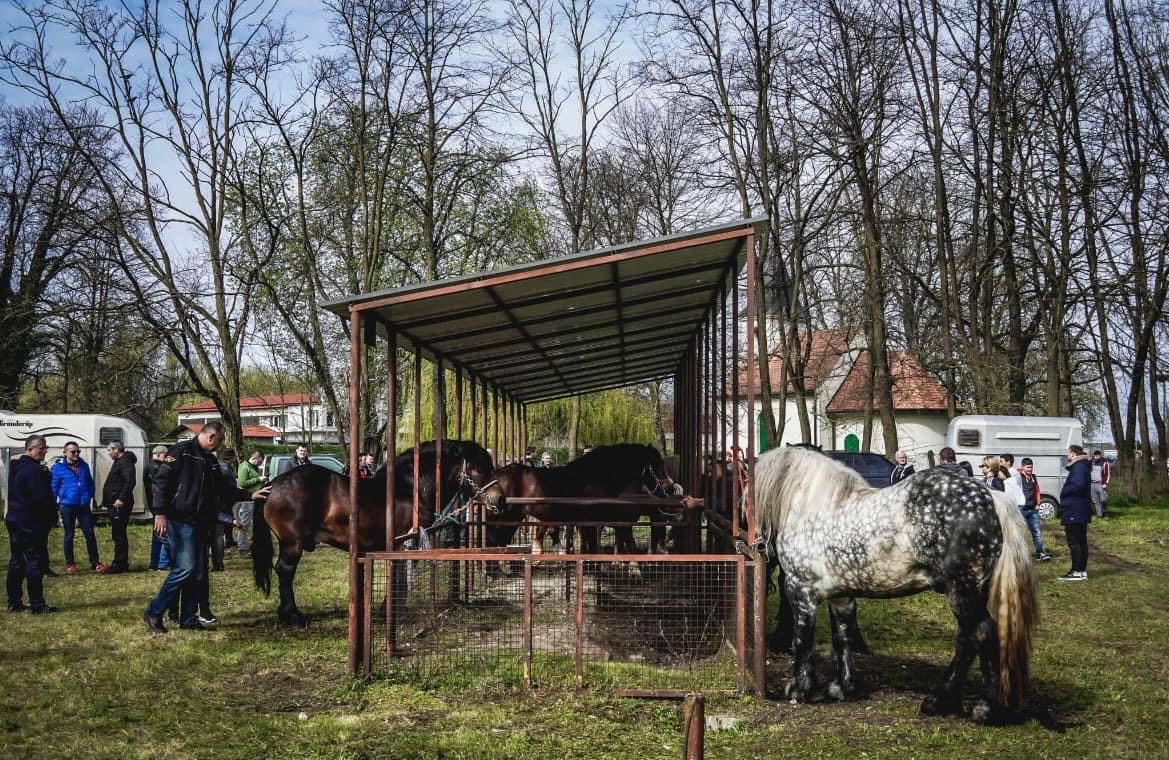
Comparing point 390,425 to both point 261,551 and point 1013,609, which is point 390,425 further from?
point 1013,609

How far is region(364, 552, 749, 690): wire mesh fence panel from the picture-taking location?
715 cm

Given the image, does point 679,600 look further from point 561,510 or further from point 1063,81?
point 1063,81

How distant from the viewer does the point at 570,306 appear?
951cm

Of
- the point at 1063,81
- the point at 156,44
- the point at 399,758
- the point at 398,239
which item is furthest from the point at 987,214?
the point at 399,758

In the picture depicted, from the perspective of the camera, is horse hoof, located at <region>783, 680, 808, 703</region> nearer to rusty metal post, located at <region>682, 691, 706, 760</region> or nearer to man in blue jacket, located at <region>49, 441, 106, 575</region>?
rusty metal post, located at <region>682, 691, 706, 760</region>

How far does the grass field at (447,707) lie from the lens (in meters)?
5.85

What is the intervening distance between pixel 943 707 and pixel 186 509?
253 inches

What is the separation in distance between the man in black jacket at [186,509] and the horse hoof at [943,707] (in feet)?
20.7

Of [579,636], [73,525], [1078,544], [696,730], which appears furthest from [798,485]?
[73,525]

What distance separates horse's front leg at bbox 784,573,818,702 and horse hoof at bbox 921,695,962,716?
2.57ft

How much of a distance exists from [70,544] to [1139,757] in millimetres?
13163

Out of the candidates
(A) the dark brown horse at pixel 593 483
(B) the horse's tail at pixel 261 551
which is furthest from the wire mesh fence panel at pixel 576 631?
(A) the dark brown horse at pixel 593 483

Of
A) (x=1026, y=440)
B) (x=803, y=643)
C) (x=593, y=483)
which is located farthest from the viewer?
(x=1026, y=440)

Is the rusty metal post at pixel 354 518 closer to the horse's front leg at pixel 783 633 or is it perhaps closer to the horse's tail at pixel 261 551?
the horse's tail at pixel 261 551
